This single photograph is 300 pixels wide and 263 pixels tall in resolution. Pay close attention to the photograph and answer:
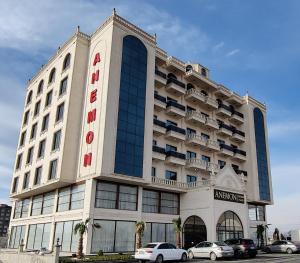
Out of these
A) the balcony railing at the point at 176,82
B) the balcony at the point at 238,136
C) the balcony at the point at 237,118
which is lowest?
the balcony at the point at 238,136

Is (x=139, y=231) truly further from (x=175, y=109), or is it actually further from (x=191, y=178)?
(x=175, y=109)

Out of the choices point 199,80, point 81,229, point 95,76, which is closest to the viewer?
point 81,229

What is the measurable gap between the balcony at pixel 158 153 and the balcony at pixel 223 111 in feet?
57.3

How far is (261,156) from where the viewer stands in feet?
200

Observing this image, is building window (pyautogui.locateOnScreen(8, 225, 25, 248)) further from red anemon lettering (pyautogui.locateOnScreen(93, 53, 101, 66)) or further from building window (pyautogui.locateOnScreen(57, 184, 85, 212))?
red anemon lettering (pyautogui.locateOnScreen(93, 53, 101, 66))

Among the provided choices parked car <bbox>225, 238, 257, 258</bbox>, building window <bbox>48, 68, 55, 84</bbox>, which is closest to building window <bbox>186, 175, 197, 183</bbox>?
parked car <bbox>225, 238, 257, 258</bbox>

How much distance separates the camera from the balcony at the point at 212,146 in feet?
169

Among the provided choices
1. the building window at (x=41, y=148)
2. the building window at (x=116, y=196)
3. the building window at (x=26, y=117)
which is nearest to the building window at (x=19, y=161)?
the building window at (x=26, y=117)

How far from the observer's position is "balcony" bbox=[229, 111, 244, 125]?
195ft

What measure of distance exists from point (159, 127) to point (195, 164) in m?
8.09

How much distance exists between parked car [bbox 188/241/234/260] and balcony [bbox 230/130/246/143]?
2907 centimetres

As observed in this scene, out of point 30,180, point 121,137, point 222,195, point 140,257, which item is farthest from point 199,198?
point 30,180

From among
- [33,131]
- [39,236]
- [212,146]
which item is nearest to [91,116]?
[33,131]

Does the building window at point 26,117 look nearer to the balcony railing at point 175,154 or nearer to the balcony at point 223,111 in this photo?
the balcony railing at point 175,154
